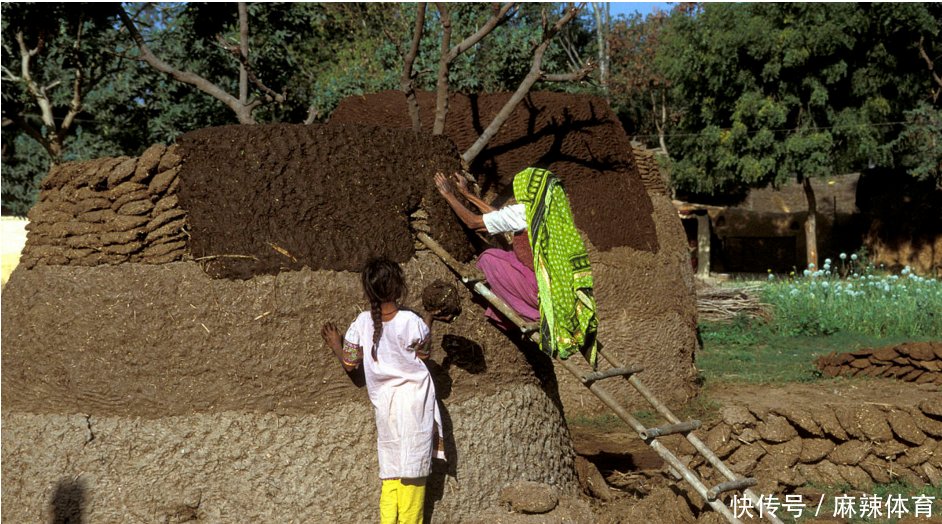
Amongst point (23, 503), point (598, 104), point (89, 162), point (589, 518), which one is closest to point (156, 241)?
point (89, 162)

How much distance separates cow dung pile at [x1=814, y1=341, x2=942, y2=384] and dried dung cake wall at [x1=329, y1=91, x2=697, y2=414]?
3432mm

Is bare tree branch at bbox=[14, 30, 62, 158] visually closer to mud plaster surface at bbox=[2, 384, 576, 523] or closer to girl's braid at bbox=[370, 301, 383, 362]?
mud plaster surface at bbox=[2, 384, 576, 523]

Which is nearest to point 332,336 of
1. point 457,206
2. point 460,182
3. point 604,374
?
point 457,206

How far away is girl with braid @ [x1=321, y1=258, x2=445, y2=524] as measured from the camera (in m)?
4.59

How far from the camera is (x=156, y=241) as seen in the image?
195 inches

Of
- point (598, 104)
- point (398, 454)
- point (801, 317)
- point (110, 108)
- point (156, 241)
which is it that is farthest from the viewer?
point (110, 108)

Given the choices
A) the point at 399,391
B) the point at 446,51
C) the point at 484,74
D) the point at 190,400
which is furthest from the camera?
the point at 484,74

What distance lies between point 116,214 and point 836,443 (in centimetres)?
536

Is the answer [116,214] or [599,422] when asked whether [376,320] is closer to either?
[116,214]

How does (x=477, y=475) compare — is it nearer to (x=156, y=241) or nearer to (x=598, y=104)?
(x=156, y=241)

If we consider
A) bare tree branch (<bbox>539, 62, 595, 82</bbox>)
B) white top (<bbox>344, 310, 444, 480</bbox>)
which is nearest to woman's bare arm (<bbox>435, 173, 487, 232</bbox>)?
white top (<bbox>344, 310, 444, 480</bbox>)

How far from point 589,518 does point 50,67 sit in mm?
19229

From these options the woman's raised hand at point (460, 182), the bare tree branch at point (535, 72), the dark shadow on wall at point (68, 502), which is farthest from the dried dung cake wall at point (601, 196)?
the dark shadow on wall at point (68, 502)

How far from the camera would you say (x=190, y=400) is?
15.6ft
